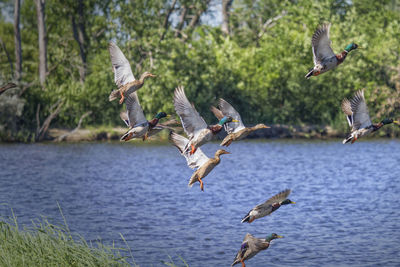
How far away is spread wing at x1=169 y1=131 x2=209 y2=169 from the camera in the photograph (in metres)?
12.1

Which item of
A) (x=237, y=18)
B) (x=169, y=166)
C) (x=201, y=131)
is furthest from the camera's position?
(x=237, y=18)

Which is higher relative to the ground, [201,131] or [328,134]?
[201,131]

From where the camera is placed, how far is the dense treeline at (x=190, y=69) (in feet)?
170

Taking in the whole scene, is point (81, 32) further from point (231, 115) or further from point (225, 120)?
point (225, 120)

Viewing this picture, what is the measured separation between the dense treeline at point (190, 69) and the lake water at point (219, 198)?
10.9 ft

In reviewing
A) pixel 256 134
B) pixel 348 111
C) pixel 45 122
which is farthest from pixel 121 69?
pixel 256 134

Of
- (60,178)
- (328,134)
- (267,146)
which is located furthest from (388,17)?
(60,178)

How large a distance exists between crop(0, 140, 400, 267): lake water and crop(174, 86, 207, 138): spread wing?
7.51 m

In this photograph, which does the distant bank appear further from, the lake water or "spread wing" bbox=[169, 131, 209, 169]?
"spread wing" bbox=[169, 131, 209, 169]

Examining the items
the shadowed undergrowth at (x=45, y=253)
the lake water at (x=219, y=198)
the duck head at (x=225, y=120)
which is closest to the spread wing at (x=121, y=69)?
the duck head at (x=225, y=120)

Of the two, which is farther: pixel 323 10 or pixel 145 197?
pixel 323 10

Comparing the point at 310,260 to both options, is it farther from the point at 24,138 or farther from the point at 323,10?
the point at 323,10

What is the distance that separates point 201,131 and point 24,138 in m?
40.5

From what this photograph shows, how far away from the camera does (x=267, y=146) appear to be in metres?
53.0
